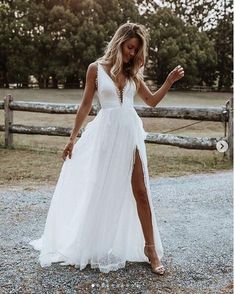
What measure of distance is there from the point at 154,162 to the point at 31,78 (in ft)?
98.9

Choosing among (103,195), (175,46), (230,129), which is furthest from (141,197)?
(175,46)

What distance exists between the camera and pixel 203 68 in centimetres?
3891

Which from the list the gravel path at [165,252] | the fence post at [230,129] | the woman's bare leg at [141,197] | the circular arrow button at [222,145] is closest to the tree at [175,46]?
the fence post at [230,129]

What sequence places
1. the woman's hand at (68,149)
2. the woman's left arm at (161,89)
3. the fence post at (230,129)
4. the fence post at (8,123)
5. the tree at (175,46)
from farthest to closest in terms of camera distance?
the tree at (175,46) < the fence post at (8,123) < the fence post at (230,129) < the woman's hand at (68,149) < the woman's left arm at (161,89)

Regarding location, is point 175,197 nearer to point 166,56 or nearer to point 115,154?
point 115,154

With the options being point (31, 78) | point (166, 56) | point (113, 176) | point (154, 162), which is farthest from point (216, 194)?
point (31, 78)

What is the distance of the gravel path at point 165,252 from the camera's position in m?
3.40

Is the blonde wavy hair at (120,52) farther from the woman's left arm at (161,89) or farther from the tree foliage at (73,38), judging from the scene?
the tree foliage at (73,38)

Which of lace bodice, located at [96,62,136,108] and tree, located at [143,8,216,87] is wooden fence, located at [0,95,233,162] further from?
tree, located at [143,8,216,87]

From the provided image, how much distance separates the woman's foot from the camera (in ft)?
11.8

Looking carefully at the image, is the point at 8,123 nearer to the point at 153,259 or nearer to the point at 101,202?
the point at 101,202

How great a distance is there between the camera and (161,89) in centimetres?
372

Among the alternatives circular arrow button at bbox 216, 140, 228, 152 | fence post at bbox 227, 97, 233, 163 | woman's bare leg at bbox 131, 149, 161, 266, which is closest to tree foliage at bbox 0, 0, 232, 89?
fence post at bbox 227, 97, 233, 163

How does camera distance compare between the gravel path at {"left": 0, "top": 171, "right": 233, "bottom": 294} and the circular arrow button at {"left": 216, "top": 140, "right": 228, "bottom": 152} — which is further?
the circular arrow button at {"left": 216, "top": 140, "right": 228, "bottom": 152}
